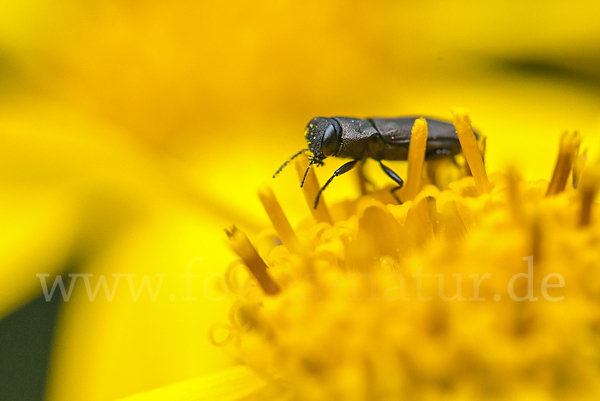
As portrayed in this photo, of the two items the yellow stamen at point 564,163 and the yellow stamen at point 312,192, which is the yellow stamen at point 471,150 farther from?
the yellow stamen at point 312,192

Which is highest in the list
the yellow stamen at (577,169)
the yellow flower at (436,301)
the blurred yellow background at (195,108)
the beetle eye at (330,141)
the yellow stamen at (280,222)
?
the blurred yellow background at (195,108)

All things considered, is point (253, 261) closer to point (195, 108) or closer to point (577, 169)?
point (577, 169)

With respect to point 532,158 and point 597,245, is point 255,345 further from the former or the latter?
point 532,158

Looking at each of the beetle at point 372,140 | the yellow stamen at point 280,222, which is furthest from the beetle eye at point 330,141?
the yellow stamen at point 280,222

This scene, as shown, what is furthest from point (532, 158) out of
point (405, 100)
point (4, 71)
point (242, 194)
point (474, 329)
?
point (4, 71)

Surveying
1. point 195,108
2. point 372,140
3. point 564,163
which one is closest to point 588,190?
point 564,163

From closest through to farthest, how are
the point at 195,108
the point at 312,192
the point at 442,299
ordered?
the point at 442,299 < the point at 312,192 < the point at 195,108
